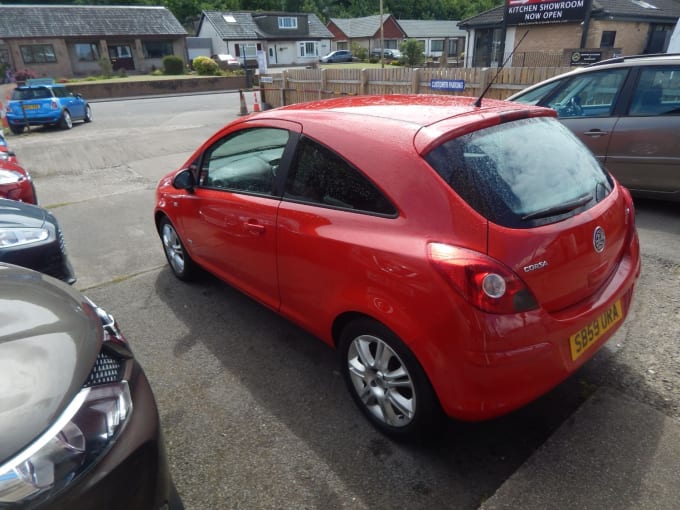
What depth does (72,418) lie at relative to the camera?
151 cm

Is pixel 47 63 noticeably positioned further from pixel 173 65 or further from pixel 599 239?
pixel 599 239

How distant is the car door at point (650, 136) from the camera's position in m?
4.84

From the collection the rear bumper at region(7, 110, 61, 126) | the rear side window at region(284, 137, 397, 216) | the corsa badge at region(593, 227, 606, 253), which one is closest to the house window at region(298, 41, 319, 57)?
the rear bumper at region(7, 110, 61, 126)

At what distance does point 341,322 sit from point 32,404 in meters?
1.47

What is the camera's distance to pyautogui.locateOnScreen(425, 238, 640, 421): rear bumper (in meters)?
1.93

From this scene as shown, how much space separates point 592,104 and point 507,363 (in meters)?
4.69

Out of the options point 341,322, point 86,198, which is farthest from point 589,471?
point 86,198

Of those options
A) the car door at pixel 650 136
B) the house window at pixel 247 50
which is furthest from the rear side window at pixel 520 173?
the house window at pixel 247 50

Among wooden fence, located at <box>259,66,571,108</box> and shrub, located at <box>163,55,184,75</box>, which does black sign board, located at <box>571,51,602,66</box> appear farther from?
shrub, located at <box>163,55,184,75</box>

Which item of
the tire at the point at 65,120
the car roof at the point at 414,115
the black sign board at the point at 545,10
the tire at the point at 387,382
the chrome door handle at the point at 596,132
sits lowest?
the tire at the point at 65,120

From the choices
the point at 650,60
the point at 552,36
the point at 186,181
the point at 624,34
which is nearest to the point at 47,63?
the point at 552,36

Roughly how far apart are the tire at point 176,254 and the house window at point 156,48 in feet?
157

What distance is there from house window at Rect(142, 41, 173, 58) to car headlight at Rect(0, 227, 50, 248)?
4831cm

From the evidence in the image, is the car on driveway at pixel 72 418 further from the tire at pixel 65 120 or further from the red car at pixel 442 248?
the tire at pixel 65 120
